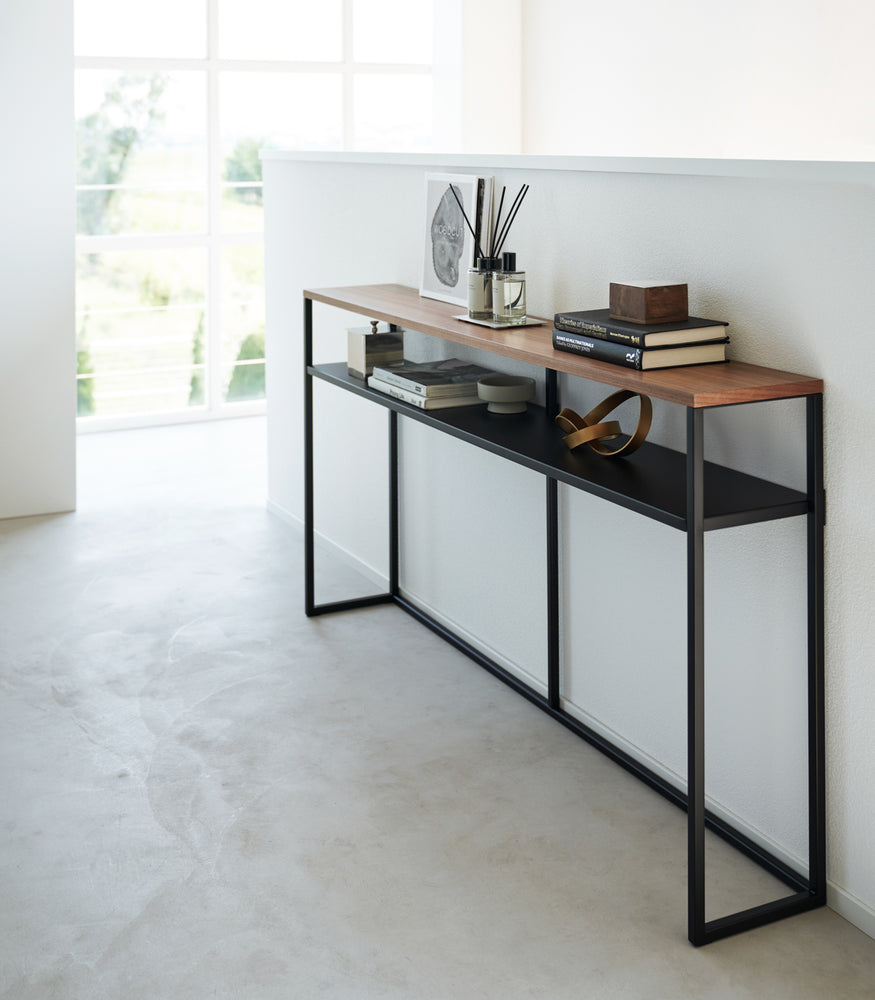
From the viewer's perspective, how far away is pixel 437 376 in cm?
332

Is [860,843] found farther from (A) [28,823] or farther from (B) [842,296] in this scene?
(A) [28,823]

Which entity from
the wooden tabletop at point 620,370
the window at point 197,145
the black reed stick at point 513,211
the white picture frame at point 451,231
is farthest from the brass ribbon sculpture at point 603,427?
the window at point 197,145

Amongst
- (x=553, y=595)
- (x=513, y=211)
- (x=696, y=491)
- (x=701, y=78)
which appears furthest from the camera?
(x=701, y=78)

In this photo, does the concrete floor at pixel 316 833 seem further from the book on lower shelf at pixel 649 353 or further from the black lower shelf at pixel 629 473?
the book on lower shelf at pixel 649 353

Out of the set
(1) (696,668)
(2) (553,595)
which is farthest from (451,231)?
(1) (696,668)

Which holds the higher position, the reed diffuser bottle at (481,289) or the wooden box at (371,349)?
the reed diffuser bottle at (481,289)

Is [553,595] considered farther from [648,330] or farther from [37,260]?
[37,260]

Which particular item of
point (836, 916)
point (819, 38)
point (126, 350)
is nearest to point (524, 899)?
point (836, 916)

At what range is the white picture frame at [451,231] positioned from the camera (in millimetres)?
3201

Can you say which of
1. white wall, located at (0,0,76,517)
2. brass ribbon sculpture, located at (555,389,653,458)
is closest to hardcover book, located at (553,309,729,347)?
brass ribbon sculpture, located at (555,389,653,458)

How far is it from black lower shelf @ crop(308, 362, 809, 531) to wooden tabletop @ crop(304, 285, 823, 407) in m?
0.21

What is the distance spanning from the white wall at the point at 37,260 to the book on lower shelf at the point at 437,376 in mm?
2096

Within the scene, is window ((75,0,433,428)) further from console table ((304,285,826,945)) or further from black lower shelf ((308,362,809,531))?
console table ((304,285,826,945))

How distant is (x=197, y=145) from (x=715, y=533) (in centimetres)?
522
